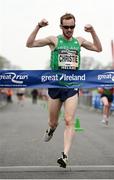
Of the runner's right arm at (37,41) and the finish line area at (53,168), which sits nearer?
the finish line area at (53,168)

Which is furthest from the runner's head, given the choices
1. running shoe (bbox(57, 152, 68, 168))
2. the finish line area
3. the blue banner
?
the finish line area

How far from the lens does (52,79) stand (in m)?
8.78

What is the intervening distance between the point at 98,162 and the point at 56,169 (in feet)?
3.34

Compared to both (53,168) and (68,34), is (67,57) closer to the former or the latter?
(68,34)

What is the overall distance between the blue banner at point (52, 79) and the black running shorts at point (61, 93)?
0.09 m

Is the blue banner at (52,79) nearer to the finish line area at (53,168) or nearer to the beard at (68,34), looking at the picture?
the beard at (68,34)

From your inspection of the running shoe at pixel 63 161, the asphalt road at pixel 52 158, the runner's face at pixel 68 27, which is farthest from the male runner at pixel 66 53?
the asphalt road at pixel 52 158

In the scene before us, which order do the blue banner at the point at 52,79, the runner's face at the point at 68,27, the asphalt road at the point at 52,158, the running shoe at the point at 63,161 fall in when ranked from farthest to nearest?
the blue banner at the point at 52,79
the runner's face at the point at 68,27
the running shoe at the point at 63,161
the asphalt road at the point at 52,158

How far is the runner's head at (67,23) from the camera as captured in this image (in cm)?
823

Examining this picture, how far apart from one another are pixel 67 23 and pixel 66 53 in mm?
424

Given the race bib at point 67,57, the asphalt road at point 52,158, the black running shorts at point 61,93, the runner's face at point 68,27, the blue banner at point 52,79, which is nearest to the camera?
the asphalt road at point 52,158

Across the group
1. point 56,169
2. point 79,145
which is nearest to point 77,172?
point 56,169

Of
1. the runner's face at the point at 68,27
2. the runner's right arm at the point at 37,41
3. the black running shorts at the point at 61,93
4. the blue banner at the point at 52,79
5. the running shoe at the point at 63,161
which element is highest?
the runner's face at the point at 68,27

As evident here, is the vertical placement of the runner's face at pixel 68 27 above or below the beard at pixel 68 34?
above
